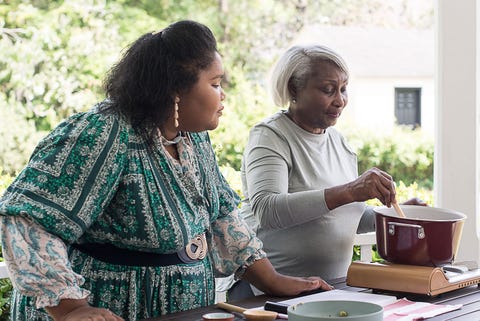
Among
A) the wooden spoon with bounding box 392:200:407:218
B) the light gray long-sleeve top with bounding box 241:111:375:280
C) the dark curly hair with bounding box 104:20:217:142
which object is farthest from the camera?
the light gray long-sleeve top with bounding box 241:111:375:280

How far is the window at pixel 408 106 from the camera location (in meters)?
14.1

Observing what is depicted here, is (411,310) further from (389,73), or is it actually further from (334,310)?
(389,73)

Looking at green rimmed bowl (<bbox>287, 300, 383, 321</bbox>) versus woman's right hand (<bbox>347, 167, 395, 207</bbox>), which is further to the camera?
woman's right hand (<bbox>347, 167, 395, 207</bbox>)

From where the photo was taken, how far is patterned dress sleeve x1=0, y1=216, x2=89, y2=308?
72.4 inches

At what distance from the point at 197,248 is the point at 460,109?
1450mm

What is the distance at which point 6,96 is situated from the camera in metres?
9.19

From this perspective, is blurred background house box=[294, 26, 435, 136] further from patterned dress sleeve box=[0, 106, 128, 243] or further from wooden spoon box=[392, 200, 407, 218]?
patterned dress sleeve box=[0, 106, 128, 243]

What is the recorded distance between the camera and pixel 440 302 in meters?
2.16

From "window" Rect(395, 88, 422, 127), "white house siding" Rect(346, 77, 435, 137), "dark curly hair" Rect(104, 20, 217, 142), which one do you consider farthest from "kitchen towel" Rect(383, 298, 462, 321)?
"window" Rect(395, 88, 422, 127)

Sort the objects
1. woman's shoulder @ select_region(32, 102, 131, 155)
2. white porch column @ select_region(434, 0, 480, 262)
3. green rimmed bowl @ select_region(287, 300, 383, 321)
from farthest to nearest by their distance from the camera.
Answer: white porch column @ select_region(434, 0, 480, 262)
woman's shoulder @ select_region(32, 102, 131, 155)
green rimmed bowl @ select_region(287, 300, 383, 321)

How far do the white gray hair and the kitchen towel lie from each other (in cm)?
80

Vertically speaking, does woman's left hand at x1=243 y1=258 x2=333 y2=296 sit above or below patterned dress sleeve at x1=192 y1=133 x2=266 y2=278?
below

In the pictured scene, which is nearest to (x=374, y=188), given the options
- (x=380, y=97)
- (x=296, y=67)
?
(x=296, y=67)

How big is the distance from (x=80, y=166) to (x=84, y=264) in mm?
244
